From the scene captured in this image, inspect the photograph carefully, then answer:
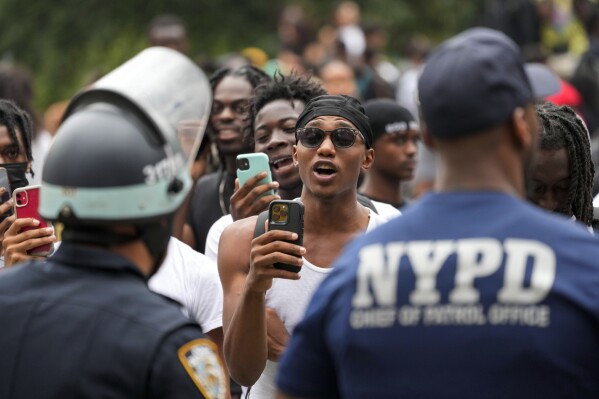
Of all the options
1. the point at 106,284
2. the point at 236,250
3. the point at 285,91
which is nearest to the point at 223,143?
the point at 285,91

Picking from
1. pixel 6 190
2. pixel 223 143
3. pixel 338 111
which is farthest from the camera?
pixel 223 143

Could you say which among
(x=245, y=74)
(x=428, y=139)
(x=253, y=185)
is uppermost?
(x=428, y=139)

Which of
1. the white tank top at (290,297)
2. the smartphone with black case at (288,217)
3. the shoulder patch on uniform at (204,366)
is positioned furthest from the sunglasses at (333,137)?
the shoulder patch on uniform at (204,366)

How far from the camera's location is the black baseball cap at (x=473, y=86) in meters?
3.47

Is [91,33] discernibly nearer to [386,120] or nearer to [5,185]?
[386,120]

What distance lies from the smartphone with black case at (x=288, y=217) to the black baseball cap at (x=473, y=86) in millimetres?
1901

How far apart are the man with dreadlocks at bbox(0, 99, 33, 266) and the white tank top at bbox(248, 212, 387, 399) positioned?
1.36 metres

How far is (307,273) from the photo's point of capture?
591cm

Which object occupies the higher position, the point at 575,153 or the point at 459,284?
the point at 459,284

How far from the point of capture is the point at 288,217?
5.44 meters

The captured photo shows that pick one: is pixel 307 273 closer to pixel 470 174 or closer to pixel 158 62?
pixel 158 62

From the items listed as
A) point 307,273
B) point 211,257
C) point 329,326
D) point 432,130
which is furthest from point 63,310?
point 211,257

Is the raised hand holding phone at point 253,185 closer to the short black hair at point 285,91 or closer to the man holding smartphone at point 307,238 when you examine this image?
the man holding smartphone at point 307,238

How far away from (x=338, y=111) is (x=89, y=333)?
9.41 feet
